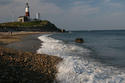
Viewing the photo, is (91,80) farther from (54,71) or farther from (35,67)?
(35,67)

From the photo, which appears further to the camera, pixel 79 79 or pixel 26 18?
pixel 26 18

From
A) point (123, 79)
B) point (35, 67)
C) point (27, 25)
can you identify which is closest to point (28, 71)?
point (35, 67)

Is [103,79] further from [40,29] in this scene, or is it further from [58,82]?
[40,29]

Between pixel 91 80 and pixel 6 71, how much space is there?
3413 millimetres

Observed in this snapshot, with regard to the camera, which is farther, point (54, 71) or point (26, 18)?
point (26, 18)

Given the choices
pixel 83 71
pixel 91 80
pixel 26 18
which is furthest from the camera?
pixel 26 18

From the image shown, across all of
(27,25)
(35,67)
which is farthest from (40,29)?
(35,67)

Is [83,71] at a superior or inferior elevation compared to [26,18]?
inferior

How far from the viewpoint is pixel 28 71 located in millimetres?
6172

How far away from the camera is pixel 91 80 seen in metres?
5.99

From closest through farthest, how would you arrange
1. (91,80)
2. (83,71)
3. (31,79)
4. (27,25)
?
(31,79) < (91,80) < (83,71) < (27,25)

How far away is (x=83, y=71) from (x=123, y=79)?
72.0 inches

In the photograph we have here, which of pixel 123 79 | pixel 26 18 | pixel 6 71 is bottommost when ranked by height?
pixel 123 79

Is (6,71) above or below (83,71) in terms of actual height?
above
